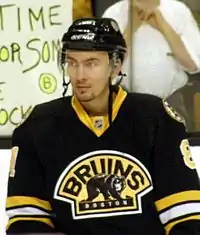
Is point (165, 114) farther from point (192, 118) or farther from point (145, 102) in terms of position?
point (192, 118)

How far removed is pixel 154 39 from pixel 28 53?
0.37 metres

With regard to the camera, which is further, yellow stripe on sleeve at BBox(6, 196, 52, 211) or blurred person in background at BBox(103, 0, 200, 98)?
blurred person in background at BBox(103, 0, 200, 98)

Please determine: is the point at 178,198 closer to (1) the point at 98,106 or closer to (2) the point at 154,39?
(1) the point at 98,106

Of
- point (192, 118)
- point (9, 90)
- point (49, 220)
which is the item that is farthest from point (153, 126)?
point (9, 90)

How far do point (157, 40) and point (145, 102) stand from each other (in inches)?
19.8

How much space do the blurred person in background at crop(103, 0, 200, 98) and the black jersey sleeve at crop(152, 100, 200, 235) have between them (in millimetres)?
497

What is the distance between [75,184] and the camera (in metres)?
1.33

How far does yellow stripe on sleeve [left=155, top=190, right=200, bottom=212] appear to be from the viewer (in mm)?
1303

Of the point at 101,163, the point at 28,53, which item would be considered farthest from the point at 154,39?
the point at 101,163

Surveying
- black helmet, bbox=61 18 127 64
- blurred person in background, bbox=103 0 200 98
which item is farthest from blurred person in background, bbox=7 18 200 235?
blurred person in background, bbox=103 0 200 98

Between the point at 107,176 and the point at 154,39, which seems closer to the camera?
the point at 107,176

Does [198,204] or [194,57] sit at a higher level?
[194,57]

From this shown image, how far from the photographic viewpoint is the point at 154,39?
1847mm

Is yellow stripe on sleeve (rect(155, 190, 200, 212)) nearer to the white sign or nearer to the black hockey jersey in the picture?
the black hockey jersey
